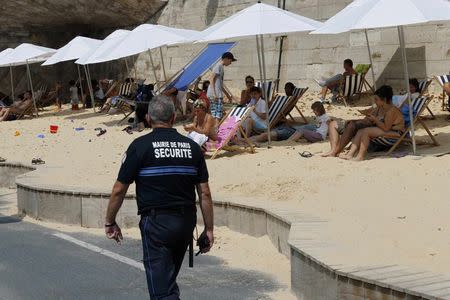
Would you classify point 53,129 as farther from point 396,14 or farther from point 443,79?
point 396,14

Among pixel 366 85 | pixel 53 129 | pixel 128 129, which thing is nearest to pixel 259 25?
pixel 366 85

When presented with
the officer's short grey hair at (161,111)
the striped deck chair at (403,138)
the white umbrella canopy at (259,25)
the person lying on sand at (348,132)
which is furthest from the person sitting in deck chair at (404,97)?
the officer's short grey hair at (161,111)

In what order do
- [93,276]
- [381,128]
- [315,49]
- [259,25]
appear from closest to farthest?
[93,276] → [381,128] → [259,25] → [315,49]

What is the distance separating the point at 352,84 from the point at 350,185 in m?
6.54

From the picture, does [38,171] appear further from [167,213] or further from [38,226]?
[167,213]

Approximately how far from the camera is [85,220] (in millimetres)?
9305

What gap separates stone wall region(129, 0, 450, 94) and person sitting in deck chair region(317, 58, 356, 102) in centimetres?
56

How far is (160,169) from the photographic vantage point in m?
4.37

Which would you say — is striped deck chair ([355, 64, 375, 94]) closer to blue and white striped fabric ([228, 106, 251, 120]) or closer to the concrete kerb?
blue and white striped fabric ([228, 106, 251, 120])

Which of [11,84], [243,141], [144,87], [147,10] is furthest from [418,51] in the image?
[11,84]

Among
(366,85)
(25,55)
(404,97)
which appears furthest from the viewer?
(25,55)

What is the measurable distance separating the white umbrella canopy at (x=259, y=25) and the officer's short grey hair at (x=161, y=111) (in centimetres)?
768

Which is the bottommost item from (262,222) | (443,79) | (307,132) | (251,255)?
(251,255)

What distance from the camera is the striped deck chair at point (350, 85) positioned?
49.4ft
